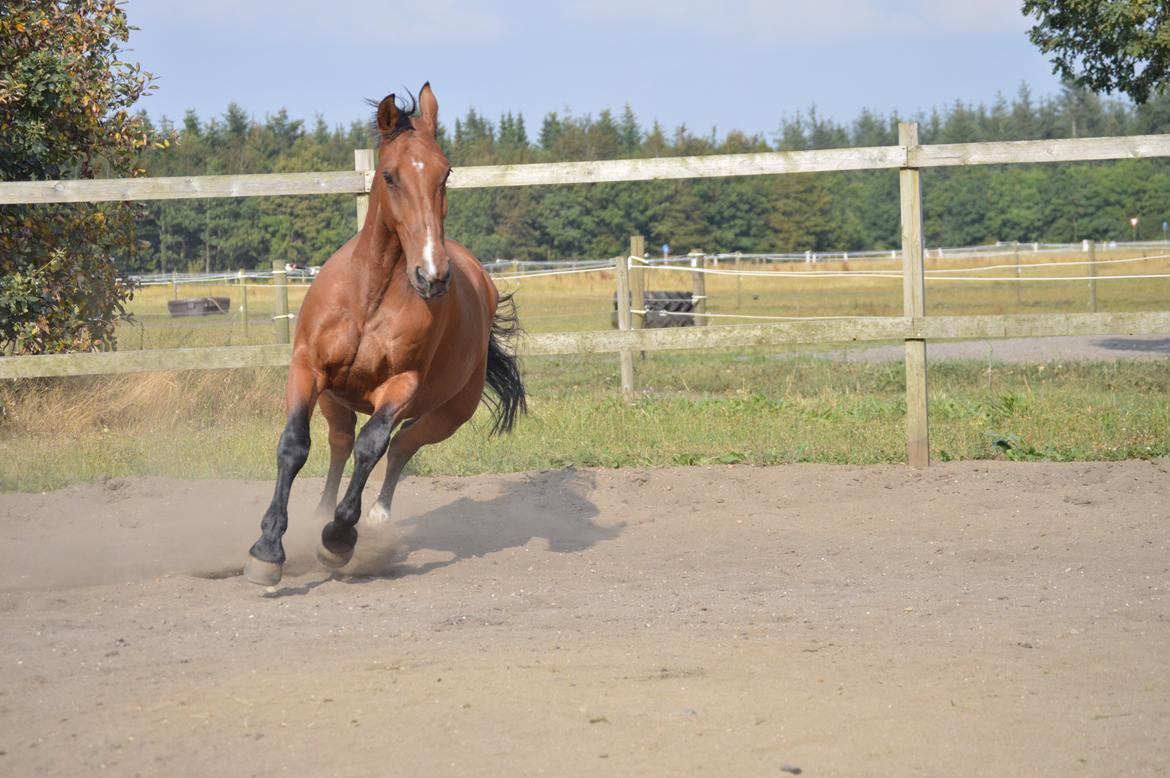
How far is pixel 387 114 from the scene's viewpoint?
17.6 feet

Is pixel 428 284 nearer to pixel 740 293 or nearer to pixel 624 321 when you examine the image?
pixel 624 321

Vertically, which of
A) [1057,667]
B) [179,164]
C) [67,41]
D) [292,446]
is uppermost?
[179,164]

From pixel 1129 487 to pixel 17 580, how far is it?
6017mm

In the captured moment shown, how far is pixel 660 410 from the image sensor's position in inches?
384

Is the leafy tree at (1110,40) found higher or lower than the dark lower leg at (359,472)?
higher

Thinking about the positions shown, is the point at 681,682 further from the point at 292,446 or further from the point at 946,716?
the point at 292,446

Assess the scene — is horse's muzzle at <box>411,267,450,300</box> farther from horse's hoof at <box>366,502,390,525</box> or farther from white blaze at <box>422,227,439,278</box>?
horse's hoof at <box>366,502,390,525</box>

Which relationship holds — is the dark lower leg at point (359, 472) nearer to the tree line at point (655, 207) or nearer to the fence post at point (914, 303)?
the fence post at point (914, 303)

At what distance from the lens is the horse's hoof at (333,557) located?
18.1 ft

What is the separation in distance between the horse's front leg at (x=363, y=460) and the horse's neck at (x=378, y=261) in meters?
0.41

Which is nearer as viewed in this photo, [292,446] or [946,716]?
[946,716]

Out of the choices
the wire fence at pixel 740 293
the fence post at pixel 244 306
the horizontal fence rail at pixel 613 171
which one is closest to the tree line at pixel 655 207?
the wire fence at pixel 740 293

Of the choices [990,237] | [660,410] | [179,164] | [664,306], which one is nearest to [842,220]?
[990,237]

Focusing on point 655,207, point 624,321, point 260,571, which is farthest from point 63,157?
point 655,207
